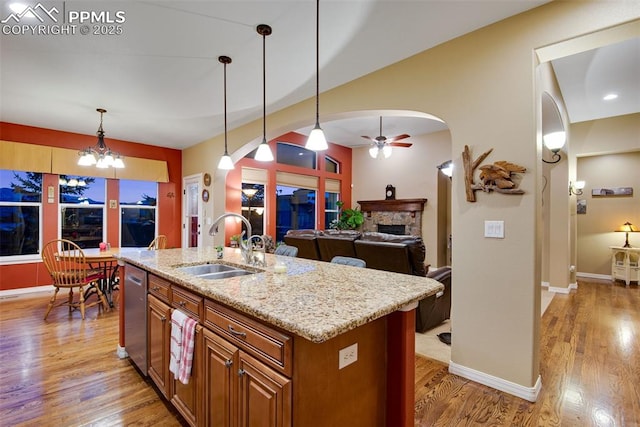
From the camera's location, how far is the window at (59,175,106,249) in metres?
5.20

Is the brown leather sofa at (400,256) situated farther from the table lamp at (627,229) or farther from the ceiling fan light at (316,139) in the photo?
the table lamp at (627,229)

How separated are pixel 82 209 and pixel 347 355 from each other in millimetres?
6003

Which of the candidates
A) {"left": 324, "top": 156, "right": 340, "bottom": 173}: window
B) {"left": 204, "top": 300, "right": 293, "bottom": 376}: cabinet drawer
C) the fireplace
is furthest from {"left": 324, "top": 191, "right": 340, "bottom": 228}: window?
{"left": 204, "top": 300, "right": 293, "bottom": 376}: cabinet drawer

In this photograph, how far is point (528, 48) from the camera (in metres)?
2.13

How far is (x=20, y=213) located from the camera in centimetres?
485

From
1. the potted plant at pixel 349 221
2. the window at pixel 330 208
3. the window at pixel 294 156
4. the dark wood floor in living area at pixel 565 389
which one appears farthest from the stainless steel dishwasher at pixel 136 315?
the window at pixel 330 208

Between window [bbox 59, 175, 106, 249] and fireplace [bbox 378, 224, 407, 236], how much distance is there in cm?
601

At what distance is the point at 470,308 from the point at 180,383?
2.15 meters

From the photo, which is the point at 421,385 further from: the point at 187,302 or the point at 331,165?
the point at 331,165

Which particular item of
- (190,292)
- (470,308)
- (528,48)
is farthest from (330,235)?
(528,48)

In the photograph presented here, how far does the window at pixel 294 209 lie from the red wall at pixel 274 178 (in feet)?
0.61

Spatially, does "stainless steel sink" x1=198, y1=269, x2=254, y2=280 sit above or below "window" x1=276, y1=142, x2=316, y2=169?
below

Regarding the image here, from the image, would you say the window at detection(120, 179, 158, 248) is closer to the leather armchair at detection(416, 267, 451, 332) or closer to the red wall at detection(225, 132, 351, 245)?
the red wall at detection(225, 132, 351, 245)

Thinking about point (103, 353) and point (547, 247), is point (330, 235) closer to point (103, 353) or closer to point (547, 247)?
point (103, 353)
